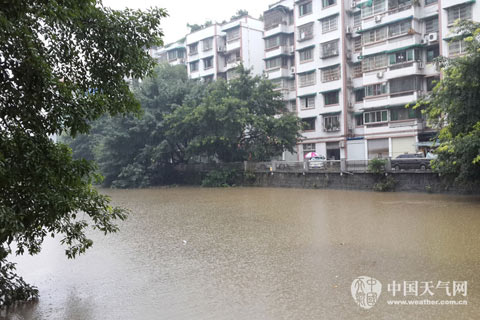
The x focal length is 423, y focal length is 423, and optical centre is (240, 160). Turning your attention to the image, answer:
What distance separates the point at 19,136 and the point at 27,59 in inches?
27.2

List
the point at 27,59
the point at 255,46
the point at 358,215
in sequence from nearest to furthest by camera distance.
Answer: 1. the point at 27,59
2. the point at 358,215
3. the point at 255,46

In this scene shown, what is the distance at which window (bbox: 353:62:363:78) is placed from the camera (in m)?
28.8

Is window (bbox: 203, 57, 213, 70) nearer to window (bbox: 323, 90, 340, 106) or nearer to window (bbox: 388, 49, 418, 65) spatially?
window (bbox: 323, 90, 340, 106)

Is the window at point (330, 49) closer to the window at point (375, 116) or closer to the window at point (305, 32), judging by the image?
the window at point (305, 32)

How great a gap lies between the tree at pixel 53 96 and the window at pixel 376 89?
77.7 feet

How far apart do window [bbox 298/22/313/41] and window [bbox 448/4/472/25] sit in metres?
9.74

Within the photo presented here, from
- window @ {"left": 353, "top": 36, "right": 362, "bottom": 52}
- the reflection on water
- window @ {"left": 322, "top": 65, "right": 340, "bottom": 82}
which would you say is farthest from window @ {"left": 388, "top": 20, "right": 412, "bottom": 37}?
the reflection on water

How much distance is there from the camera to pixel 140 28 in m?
5.12

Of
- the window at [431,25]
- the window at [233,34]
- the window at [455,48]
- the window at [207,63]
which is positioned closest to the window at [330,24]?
the window at [431,25]

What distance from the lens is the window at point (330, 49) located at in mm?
29266

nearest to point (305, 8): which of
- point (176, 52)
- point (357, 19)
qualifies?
point (357, 19)

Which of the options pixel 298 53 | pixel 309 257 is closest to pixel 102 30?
pixel 309 257

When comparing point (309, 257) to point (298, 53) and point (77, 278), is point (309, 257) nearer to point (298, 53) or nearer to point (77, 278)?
point (77, 278)

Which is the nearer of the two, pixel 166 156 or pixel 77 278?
pixel 77 278
